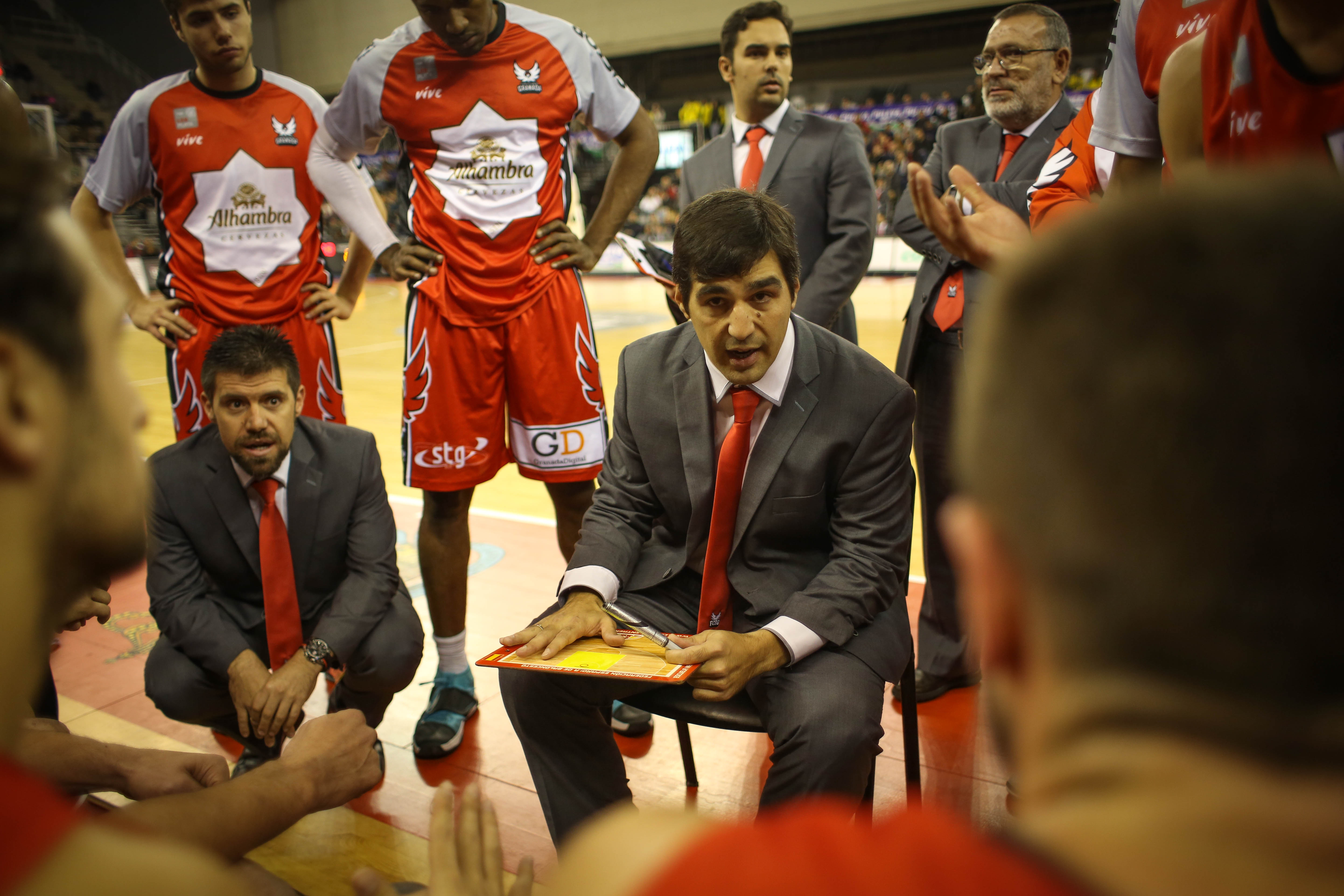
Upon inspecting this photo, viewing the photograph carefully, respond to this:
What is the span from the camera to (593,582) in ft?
6.75

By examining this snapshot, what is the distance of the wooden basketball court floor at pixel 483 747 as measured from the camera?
2227mm

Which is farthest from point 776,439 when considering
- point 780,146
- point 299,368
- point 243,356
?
point 299,368

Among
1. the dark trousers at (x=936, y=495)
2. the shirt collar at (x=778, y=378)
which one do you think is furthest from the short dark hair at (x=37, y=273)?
the dark trousers at (x=936, y=495)

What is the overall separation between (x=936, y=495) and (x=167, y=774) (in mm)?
2122

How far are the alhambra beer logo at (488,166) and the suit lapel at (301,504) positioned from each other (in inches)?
38.4

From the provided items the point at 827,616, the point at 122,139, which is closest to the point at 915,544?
the point at 827,616

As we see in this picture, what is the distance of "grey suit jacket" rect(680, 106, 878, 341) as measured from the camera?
3.12 m

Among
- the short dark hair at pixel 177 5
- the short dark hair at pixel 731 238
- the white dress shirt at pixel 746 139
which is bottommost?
the short dark hair at pixel 731 238

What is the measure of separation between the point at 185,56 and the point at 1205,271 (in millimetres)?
20881

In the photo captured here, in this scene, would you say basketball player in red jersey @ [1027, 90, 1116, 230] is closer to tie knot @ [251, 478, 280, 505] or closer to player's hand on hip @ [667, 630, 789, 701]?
player's hand on hip @ [667, 630, 789, 701]

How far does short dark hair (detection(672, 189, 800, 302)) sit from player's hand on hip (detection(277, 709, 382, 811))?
1189mm

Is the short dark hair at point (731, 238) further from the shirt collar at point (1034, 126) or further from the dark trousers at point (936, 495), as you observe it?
the shirt collar at point (1034, 126)

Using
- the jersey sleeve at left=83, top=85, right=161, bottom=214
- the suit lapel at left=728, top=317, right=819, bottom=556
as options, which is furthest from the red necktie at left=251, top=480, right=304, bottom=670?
the jersey sleeve at left=83, top=85, right=161, bottom=214

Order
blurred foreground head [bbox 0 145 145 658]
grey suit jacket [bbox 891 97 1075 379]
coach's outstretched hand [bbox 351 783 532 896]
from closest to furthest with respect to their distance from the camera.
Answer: blurred foreground head [bbox 0 145 145 658] < coach's outstretched hand [bbox 351 783 532 896] < grey suit jacket [bbox 891 97 1075 379]
